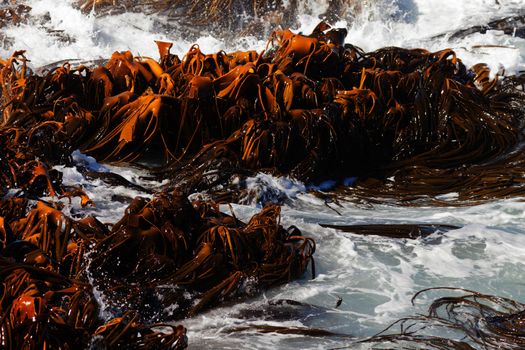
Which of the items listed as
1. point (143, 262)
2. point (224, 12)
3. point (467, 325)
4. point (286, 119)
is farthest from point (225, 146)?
point (224, 12)

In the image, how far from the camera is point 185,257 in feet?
Result: 13.4

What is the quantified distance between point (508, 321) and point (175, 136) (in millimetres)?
2842

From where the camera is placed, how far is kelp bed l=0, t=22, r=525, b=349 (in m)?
3.97

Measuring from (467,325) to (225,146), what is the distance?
7.74ft

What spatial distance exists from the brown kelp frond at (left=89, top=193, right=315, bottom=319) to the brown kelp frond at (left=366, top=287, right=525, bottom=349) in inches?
26.7

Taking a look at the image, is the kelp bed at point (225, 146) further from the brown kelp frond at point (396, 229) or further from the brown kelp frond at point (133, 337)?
the brown kelp frond at point (133, 337)

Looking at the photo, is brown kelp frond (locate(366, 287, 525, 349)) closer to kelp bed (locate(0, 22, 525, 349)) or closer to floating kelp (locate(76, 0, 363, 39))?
kelp bed (locate(0, 22, 525, 349))

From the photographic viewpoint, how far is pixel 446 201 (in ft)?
17.9

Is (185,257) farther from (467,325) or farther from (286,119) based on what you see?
(286,119)

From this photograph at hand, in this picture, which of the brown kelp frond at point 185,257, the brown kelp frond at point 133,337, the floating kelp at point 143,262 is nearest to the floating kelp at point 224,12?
the floating kelp at point 143,262

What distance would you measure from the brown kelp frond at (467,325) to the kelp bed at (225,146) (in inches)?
3.7

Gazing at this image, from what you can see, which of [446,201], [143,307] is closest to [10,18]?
[446,201]

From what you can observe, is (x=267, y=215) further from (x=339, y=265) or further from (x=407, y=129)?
(x=407, y=129)

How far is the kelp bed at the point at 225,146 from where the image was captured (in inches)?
156
